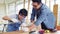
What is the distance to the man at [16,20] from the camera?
195cm

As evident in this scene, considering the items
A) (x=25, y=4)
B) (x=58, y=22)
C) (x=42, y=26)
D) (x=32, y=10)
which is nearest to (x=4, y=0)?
(x=25, y=4)

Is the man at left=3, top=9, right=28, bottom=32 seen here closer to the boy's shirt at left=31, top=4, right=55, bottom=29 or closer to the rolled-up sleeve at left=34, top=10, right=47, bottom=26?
the boy's shirt at left=31, top=4, right=55, bottom=29

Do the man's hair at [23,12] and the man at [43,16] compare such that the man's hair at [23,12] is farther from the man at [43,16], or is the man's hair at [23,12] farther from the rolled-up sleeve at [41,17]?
the rolled-up sleeve at [41,17]

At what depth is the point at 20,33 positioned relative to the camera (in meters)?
1.60

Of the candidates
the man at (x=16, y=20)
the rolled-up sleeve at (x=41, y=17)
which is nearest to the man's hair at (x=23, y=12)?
the man at (x=16, y=20)

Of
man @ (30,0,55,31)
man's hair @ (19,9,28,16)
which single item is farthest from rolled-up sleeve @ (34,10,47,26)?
man's hair @ (19,9,28,16)

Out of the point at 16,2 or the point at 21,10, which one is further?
the point at 16,2

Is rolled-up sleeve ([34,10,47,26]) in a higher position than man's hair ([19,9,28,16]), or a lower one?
lower

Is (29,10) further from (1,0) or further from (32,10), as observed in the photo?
(1,0)

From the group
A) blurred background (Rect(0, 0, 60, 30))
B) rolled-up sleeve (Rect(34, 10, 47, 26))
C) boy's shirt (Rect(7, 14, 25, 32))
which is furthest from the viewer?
blurred background (Rect(0, 0, 60, 30))

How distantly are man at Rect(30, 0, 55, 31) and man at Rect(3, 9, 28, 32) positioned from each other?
148mm

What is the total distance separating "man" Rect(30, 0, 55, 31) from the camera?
1836 millimetres

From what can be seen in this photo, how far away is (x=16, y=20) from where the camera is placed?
201 centimetres

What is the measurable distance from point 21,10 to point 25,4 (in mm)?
192
